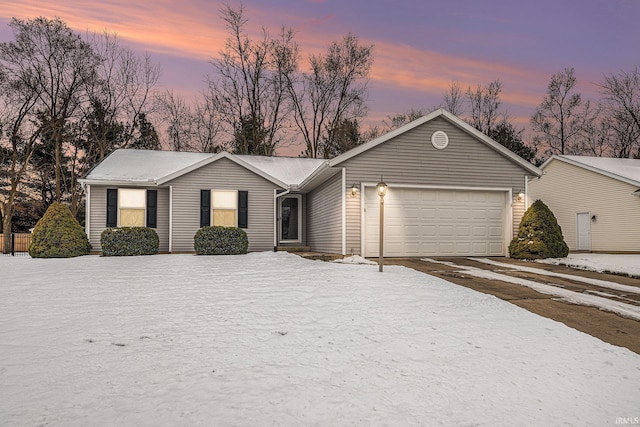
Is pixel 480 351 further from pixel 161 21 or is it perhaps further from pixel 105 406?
pixel 161 21

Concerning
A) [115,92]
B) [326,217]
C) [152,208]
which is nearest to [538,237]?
[326,217]

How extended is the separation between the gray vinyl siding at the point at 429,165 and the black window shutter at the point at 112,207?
29.8 feet

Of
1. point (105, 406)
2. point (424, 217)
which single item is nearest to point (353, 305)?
point (105, 406)

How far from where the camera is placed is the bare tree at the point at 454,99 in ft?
104

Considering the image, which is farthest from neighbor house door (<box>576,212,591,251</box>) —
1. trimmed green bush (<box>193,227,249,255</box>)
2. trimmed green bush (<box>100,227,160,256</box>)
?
trimmed green bush (<box>100,227,160,256</box>)

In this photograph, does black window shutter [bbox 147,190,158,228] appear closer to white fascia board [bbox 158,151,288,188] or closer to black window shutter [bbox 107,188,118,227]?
white fascia board [bbox 158,151,288,188]

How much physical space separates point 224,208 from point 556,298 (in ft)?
40.1

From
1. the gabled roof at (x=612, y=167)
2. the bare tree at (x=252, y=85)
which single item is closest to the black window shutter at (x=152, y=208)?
the bare tree at (x=252, y=85)

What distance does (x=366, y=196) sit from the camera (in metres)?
13.4

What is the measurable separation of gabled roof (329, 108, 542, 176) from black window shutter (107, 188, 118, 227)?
28.9 feet

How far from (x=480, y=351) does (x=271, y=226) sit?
12713mm

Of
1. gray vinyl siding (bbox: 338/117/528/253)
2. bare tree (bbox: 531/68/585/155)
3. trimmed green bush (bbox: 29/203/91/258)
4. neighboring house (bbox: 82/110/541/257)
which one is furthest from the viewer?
bare tree (bbox: 531/68/585/155)

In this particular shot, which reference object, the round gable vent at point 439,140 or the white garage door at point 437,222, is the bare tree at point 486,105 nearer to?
the white garage door at point 437,222

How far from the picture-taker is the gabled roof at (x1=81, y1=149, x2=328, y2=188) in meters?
15.6
